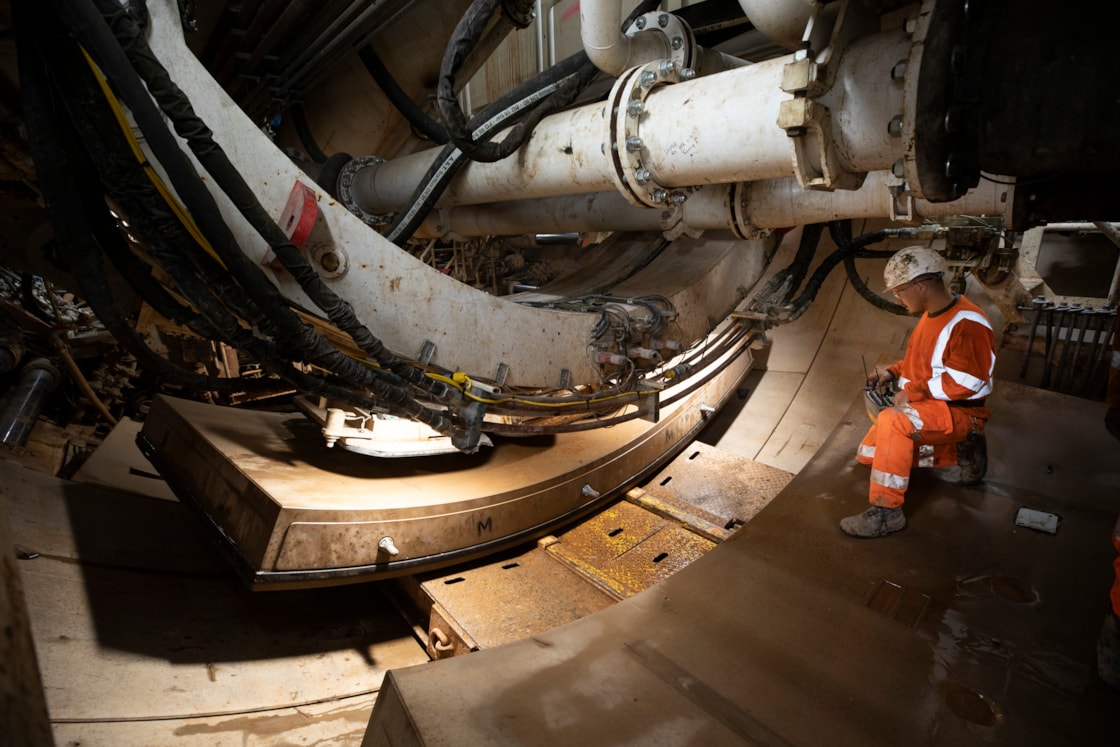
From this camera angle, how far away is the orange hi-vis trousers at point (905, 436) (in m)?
2.65

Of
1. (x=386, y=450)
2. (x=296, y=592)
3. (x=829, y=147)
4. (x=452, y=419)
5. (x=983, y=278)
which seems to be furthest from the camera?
(x=983, y=278)

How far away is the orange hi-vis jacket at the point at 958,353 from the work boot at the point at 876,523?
591 mm

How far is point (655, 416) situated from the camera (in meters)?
3.54

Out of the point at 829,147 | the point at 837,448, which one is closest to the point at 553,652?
the point at 829,147

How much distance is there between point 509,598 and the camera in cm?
276

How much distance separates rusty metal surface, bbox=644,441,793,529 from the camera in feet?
12.2

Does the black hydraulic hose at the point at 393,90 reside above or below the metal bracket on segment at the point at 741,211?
above

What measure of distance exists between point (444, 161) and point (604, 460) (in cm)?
188

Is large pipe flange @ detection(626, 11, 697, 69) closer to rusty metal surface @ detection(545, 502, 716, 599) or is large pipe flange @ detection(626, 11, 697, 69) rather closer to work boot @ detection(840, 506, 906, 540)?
work boot @ detection(840, 506, 906, 540)

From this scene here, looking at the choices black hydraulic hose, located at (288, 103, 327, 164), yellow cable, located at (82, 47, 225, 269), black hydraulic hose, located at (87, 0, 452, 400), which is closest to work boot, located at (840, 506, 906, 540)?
black hydraulic hose, located at (87, 0, 452, 400)

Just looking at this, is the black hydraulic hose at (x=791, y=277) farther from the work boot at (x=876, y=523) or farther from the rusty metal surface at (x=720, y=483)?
the work boot at (x=876, y=523)

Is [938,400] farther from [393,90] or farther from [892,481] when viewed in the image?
[393,90]

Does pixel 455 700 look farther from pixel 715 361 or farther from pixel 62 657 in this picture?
pixel 715 361

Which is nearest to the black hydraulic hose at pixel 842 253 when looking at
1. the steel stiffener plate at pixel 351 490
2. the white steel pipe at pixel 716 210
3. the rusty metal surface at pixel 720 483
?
the rusty metal surface at pixel 720 483
